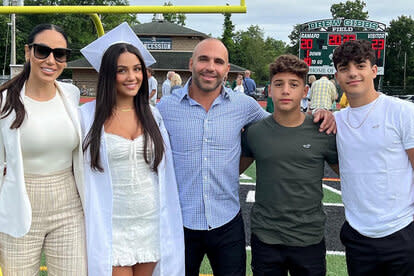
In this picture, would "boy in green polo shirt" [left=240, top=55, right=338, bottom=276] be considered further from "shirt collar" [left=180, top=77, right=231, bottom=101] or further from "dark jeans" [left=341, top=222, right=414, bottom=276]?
"shirt collar" [left=180, top=77, right=231, bottom=101]

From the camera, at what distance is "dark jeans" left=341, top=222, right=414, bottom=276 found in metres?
2.64

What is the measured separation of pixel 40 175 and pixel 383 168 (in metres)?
2.02

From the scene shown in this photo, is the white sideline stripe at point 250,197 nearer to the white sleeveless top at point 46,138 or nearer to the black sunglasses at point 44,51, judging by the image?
the white sleeveless top at point 46,138

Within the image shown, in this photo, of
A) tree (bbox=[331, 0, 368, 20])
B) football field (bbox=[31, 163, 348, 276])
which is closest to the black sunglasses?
football field (bbox=[31, 163, 348, 276])

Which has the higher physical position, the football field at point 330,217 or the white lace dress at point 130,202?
the white lace dress at point 130,202

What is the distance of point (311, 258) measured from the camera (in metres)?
2.86

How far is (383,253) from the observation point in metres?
2.66

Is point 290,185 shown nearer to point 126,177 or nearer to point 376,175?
point 376,175

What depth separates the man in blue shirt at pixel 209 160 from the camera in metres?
2.96

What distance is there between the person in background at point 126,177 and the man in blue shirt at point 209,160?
16 centimetres

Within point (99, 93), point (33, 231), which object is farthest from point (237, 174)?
point (33, 231)

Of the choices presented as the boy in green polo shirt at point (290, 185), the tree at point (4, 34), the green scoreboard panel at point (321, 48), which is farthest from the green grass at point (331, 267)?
the tree at point (4, 34)

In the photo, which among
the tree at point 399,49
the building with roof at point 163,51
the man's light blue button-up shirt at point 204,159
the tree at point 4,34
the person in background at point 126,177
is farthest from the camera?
the tree at point 399,49

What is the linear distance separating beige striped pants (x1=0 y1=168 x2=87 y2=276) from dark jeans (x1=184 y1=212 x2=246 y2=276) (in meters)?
0.72
